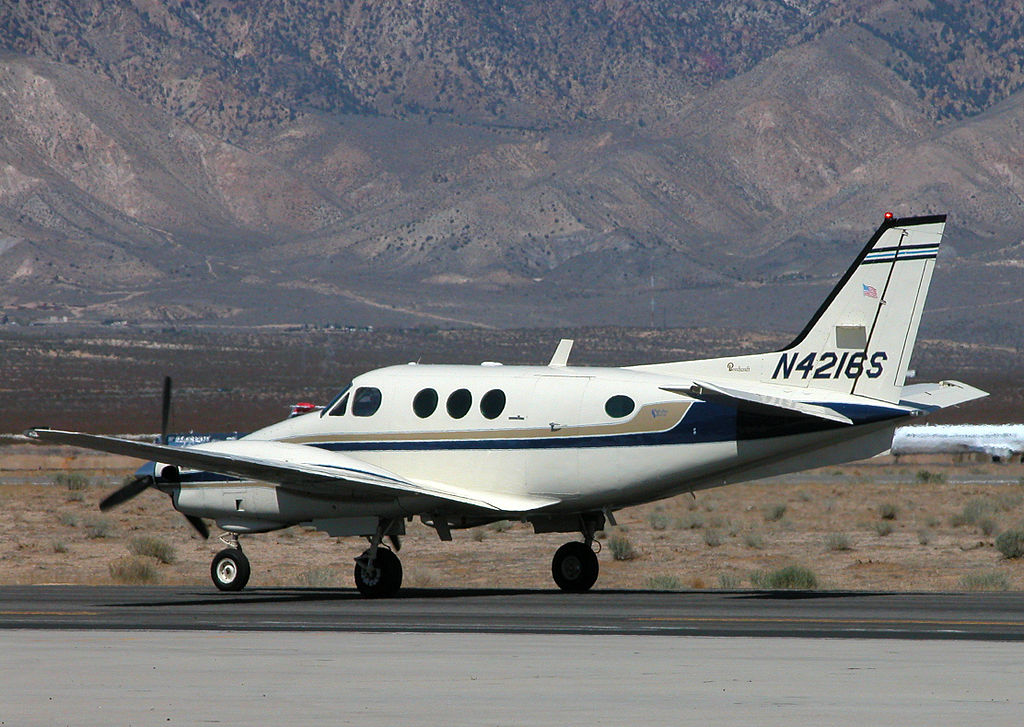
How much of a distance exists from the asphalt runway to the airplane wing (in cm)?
148

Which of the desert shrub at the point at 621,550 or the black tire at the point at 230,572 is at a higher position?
the desert shrub at the point at 621,550

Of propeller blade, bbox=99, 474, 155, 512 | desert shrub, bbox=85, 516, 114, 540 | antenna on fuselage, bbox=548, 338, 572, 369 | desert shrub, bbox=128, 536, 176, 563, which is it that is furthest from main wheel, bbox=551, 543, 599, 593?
desert shrub, bbox=85, 516, 114, 540

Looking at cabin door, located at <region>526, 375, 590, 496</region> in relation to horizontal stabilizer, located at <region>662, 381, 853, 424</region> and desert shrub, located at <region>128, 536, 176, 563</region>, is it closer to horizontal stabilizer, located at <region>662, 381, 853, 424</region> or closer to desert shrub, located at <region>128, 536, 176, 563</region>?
horizontal stabilizer, located at <region>662, 381, 853, 424</region>

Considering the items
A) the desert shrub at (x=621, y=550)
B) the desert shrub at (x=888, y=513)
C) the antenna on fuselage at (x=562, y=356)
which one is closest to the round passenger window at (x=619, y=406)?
the antenna on fuselage at (x=562, y=356)

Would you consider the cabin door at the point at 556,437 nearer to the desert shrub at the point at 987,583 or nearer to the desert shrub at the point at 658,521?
the desert shrub at the point at 987,583

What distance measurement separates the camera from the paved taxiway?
15.4 m

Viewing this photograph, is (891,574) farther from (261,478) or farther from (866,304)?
(261,478)

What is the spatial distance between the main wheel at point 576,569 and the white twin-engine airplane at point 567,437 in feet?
0.07

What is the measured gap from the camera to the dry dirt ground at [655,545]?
34.2 m

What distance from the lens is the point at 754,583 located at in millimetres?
31641

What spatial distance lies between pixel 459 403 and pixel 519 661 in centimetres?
971

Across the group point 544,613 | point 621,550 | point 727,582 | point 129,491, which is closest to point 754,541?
point 621,550

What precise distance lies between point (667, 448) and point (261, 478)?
5.92 meters

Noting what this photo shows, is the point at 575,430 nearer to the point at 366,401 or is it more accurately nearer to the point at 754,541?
the point at 366,401
